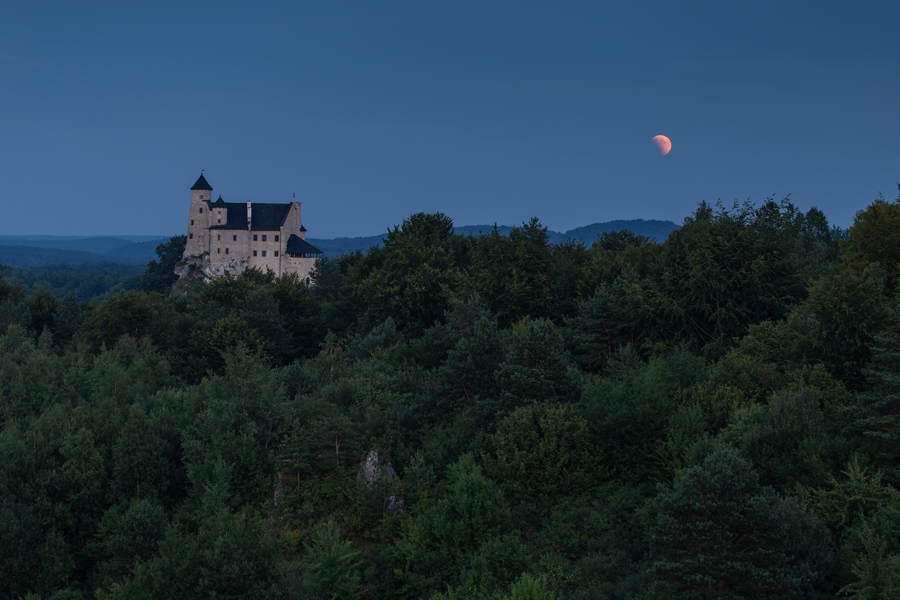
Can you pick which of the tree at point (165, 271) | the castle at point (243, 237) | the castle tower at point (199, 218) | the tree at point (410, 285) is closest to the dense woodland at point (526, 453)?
the tree at point (410, 285)

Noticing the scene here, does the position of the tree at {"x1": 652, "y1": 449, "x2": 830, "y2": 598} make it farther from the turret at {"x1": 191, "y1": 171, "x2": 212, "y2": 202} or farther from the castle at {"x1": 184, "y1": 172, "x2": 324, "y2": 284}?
the turret at {"x1": 191, "y1": 171, "x2": 212, "y2": 202}

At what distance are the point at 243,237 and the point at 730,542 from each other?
95.6 meters

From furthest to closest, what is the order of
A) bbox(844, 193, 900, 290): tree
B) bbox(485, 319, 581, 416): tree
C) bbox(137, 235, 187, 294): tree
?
bbox(137, 235, 187, 294): tree, bbox(844, 193, 900, 290): tree, bbox(485, 319, 581, 416): tree

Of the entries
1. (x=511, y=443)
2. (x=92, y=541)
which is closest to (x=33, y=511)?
(x=92, y=541)

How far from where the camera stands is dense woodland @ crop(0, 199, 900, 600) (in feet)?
61.3

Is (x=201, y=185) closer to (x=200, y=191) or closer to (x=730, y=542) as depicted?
(x=200, y=191)

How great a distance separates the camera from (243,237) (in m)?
105

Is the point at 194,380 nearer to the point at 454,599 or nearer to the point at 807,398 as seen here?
the point at 454,599

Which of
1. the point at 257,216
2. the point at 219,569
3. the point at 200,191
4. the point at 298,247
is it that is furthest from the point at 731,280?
the point at 200,191

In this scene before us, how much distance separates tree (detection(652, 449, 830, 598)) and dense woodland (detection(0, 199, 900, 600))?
0.06 m

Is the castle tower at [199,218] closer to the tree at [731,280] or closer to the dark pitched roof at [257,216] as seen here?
the dark pitched roof at [257,216]

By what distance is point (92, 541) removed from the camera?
28.5m

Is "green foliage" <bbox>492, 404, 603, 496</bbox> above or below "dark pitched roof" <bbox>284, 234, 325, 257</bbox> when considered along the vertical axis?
below

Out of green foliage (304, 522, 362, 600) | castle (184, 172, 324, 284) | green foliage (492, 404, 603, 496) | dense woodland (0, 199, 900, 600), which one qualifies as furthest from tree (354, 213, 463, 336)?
castle (184, 172, 324, 284)
